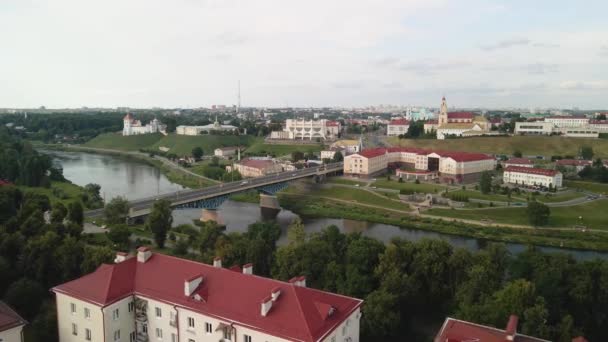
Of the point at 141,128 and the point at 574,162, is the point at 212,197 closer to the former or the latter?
the point at 574,162

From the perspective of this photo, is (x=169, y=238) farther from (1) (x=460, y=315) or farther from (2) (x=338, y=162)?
(2) (x=338, y=162)

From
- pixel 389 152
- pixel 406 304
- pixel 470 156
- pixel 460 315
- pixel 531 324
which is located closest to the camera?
pixel 531 324

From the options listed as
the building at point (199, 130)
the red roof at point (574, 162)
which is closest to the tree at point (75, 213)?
the red roof at point (574, 162)

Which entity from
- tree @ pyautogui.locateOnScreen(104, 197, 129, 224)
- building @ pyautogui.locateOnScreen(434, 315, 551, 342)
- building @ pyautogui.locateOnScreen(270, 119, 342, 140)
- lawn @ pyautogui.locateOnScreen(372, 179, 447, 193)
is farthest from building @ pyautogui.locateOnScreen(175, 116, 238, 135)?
building @ pyautogui.locateOnScreen(434, 315, 551, 342)

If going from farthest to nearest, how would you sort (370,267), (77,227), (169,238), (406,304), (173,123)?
(173,123) < (169,238) < (77,227) < (370,267) < (406,304)

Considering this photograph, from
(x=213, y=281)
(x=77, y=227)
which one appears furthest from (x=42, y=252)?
(x=213, y=281)

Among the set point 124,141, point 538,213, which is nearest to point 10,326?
point 538,213
